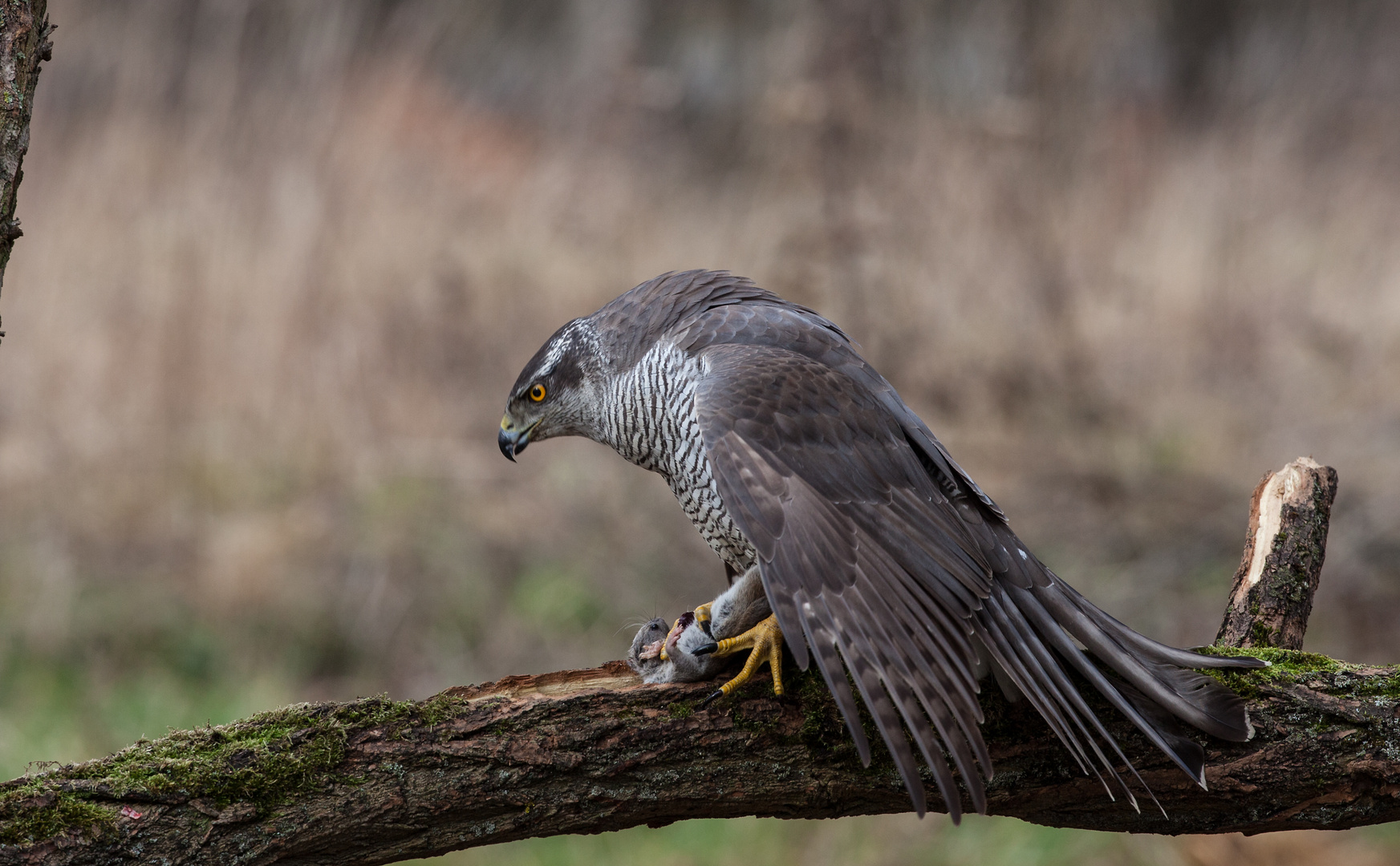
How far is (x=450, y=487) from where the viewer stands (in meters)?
5.84

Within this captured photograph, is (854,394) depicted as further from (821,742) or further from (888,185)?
(888,185)

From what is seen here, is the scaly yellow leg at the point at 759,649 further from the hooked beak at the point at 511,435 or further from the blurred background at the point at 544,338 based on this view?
the blurred background at the point at 544,338

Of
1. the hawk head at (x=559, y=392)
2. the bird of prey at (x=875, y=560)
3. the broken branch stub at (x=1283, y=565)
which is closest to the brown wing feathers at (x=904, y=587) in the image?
the bird of prey at (x=875, y=560)

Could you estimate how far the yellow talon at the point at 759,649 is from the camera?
2.37 m

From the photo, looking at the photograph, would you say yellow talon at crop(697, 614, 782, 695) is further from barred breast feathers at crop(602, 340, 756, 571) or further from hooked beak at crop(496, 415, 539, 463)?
hooked beak at crop(496, 415, 539, 463)

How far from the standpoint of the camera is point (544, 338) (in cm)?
648

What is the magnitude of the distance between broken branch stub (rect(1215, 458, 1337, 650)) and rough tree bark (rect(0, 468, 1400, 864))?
29 centimetres

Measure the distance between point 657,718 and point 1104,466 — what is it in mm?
4063

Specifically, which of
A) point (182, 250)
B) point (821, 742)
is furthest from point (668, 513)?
point (821, 742)

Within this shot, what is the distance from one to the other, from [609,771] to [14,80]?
1684mm

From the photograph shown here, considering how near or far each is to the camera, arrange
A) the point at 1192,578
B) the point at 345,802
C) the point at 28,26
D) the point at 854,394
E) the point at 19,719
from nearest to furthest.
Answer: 1. the point at 28,26
2. the point at 345,802
3. the point at 854,394
4. the point at 19,719
5. the point at 1192,578

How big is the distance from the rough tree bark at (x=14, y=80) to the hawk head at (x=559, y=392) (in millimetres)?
1576

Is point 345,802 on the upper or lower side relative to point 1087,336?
lower

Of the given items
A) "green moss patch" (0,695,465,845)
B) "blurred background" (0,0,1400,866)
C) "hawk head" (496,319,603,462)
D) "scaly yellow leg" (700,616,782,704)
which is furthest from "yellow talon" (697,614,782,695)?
"blurred background" (0,0,1400,866)
